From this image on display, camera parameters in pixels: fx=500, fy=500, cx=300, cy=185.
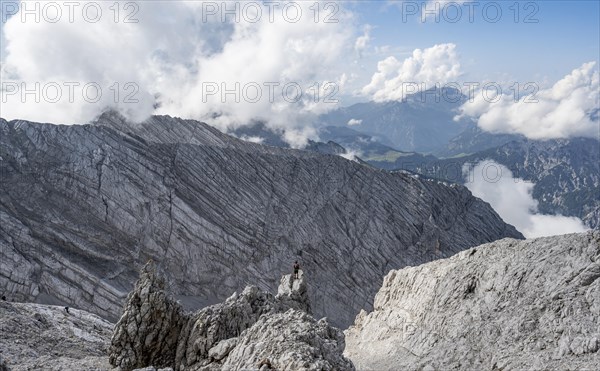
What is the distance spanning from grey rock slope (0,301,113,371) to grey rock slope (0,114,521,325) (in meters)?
38.9

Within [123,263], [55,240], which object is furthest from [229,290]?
[55,240]

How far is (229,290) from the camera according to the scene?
111 m

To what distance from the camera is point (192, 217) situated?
366 ft

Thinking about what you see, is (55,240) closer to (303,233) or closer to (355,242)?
(303,233)

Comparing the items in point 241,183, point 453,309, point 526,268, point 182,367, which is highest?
point 241,183

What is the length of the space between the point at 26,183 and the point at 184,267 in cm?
3562

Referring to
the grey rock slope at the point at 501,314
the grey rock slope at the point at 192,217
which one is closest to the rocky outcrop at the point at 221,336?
the grey rock slope at the point at 501,314

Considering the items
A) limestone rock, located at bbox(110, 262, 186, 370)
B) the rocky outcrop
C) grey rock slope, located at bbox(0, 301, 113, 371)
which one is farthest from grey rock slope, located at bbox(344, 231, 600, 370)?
grey rock slope, located at bbox(0, 301, 113, 371)

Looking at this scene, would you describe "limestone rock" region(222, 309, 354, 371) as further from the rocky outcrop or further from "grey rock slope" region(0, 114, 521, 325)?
"grey rock slope" region(0, 114, 521, 325)

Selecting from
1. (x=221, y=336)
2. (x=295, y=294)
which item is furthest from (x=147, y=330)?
(x=295, y=294)

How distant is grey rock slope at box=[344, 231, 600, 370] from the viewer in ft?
104

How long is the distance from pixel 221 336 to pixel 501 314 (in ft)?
65.8

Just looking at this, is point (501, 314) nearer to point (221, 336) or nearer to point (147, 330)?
point (221, 336)

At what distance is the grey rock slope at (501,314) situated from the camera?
31.6 meters
